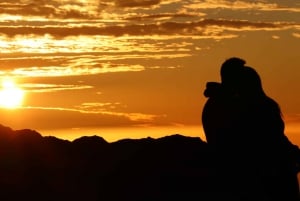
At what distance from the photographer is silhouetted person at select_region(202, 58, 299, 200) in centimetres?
1598

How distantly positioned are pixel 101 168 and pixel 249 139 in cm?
1749

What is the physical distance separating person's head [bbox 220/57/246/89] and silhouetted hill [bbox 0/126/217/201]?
1.53m

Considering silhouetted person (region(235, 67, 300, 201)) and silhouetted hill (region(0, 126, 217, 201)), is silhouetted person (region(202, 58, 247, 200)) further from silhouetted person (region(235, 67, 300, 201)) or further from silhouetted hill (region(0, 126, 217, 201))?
silhouetted hill (region(0, 126, 217, 201))

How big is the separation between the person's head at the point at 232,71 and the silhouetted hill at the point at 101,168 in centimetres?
153

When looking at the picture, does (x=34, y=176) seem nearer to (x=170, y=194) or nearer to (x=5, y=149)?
(x=5, y=149)

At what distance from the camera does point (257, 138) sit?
52.7 feet

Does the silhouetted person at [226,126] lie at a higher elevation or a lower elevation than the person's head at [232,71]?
lower

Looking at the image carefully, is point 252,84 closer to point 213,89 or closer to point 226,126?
point 213,89


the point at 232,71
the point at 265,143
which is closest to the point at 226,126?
the point at 265,143

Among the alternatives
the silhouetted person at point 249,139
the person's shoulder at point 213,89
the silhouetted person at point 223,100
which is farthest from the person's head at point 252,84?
the person's shoulder at point 213,89

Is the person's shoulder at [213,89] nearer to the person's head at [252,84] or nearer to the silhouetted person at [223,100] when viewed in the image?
the silhouetted person at [223,100]

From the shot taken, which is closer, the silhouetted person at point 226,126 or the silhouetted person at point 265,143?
the silhouetted person at point 265,143

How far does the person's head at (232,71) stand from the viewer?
16.4m

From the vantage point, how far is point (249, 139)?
53.1 feet
